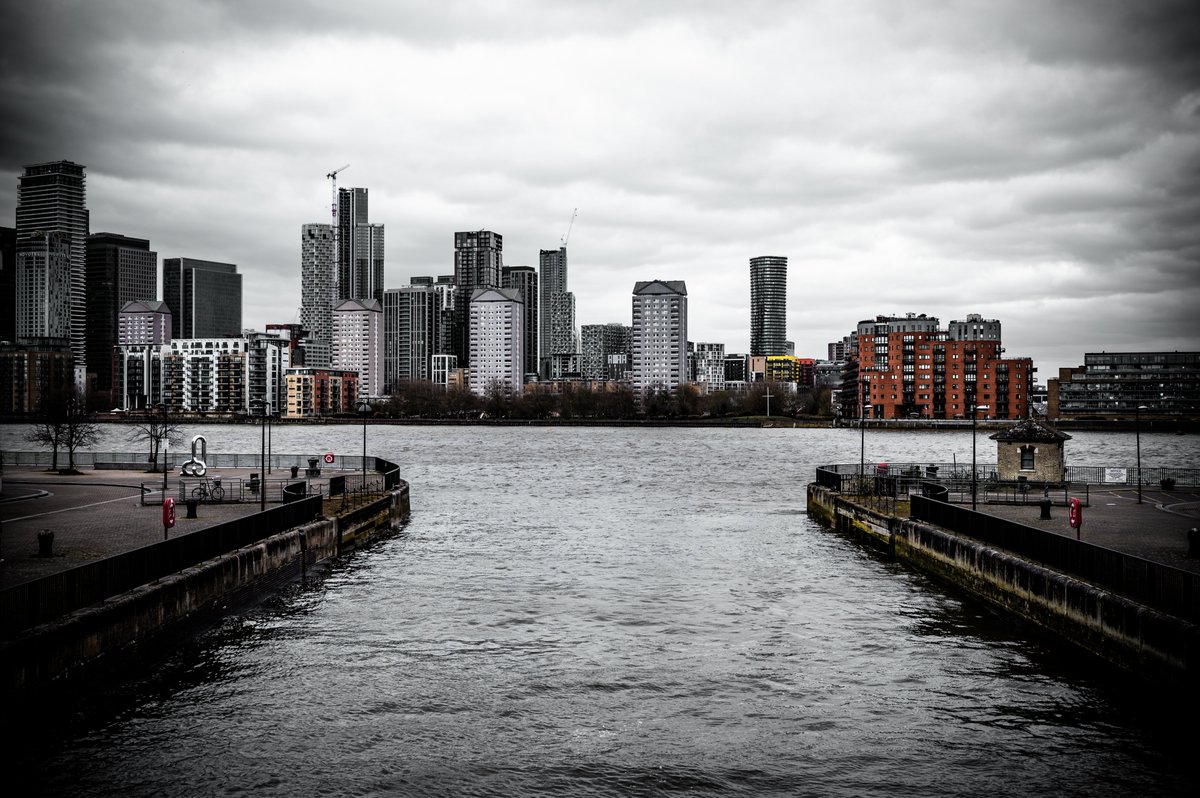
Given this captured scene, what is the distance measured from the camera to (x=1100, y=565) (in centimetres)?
2370

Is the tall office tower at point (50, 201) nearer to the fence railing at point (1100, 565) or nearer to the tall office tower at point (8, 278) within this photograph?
the tall office tower at point (8, 278)

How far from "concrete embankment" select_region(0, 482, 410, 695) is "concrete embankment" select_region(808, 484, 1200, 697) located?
22102mm

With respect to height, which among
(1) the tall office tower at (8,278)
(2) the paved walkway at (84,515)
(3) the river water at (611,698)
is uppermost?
(1) the tall office tower at (8,278)

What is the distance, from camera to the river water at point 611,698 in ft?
56.6

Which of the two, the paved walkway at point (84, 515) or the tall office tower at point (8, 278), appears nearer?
the paved walkway at point (84, 515)

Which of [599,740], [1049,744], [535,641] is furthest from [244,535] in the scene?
[1049,744]

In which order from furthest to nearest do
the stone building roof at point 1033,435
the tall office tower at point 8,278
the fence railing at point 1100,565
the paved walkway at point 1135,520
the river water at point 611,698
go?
the tall office tower at point 8,278
the stone building roof at point 1033,435
the paved walkway at point 1135,520
the fence railing at point 1100,565
the river water at point 611,698

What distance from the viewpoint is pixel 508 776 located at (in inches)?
677

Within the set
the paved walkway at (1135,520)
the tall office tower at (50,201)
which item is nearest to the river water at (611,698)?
the paved walkway at (1135,520)

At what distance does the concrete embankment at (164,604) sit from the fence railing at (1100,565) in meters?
22.5

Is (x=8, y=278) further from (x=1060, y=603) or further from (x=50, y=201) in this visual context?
(x=1060, y=603)

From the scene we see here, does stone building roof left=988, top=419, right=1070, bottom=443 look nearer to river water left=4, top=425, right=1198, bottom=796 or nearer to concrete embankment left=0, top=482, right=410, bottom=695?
river water left=4, top=425, right=1198, bottom=796

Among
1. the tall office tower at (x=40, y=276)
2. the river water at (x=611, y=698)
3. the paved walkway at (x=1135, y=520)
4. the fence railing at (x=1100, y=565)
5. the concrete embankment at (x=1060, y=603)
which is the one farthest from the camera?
the tall office tower at (x=40, y=276)

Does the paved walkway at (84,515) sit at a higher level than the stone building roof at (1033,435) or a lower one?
lower
